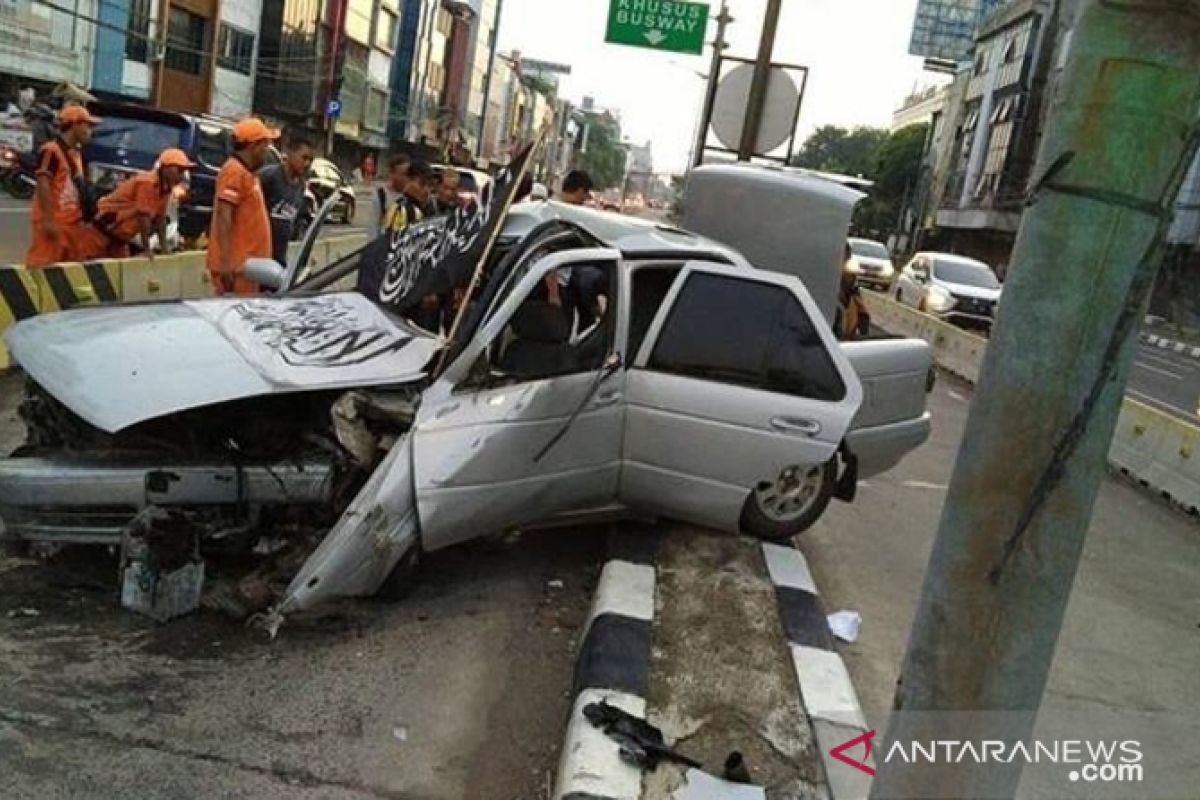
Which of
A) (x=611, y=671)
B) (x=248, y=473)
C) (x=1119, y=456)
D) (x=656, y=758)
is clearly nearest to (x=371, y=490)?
(x=248, y=473)

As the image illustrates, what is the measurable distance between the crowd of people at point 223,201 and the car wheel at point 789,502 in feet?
6.77

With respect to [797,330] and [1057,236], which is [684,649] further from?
[1057,236]

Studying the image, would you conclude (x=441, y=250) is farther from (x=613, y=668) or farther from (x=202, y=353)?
(x=613, y=668)

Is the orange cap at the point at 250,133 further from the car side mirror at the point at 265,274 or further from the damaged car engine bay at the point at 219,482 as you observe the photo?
the damaged car engine bay at the point at 219,482

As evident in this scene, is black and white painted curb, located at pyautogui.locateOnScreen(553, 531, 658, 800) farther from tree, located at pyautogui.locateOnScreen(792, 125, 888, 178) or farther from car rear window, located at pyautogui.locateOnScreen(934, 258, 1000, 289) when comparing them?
tree, located at pyautogui.locateOnScreen(792, 125, 888, 178)

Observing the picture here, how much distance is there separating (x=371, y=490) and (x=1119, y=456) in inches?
328

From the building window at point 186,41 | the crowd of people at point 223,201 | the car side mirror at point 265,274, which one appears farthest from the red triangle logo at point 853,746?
the building window at point 186,41

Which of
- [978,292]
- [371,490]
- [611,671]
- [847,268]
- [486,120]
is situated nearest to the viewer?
[611,671]

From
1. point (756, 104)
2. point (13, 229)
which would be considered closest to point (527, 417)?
point (756, 104)

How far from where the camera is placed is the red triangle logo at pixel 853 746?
3508mm

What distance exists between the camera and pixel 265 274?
618 centimetres

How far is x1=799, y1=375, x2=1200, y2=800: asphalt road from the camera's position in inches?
176

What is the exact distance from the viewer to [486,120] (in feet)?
301

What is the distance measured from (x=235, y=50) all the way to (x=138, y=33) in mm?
7924
